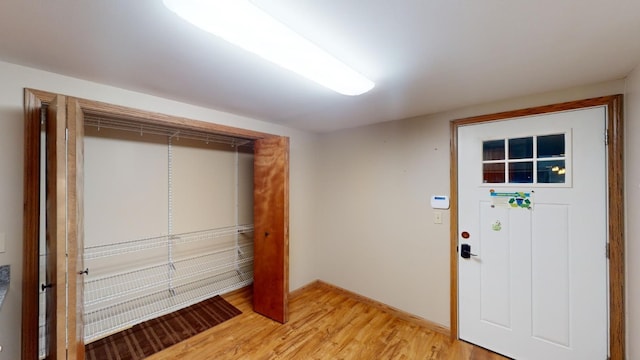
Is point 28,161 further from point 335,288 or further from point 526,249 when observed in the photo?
point 526,249

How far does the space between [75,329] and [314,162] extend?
102 inches

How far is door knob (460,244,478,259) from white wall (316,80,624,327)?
126 mm

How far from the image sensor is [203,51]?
1237mm

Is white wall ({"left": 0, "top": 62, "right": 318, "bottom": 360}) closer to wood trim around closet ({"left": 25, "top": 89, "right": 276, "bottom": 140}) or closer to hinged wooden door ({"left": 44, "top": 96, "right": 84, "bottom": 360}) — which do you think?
wood trim around closet ({"left": 25, "top": 89, "right": 276, "bottom": 140})

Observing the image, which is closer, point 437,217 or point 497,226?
point 497,226

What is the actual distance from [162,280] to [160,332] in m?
0.48

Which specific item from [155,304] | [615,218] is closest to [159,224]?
[155,304]

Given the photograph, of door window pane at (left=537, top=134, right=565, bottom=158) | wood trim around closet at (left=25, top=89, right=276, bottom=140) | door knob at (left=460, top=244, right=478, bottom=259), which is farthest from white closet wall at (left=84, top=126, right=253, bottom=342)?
door window pane at (left=537, top=134, right=565, bottom=158)

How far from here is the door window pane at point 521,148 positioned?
6.25 ft

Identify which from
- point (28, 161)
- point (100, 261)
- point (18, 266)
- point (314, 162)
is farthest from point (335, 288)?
point (28, 161)

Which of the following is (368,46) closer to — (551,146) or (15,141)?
(551,146)

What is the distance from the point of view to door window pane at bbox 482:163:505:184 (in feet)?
6.63

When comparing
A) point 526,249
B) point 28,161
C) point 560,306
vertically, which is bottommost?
point 560,306

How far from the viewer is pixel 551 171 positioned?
1.82 meters
